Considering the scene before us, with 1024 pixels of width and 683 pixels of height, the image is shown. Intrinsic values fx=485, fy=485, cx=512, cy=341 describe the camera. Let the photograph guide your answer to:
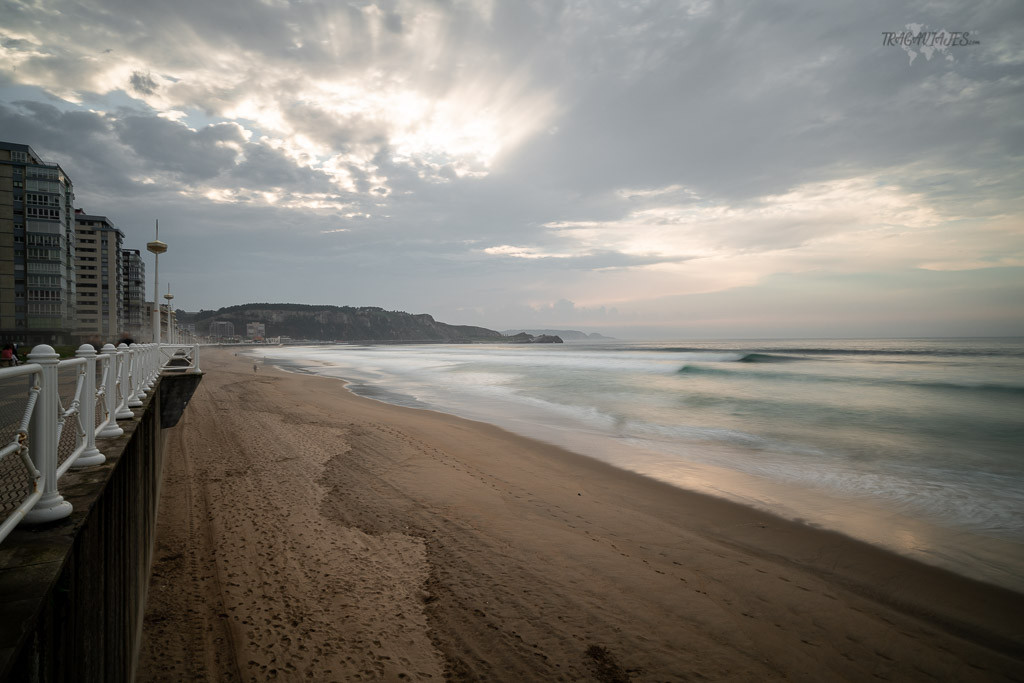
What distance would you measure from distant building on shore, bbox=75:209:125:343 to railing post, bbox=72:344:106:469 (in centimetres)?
9841

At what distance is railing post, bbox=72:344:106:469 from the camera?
10.6 feet

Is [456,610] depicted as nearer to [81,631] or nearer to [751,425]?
[81,631]

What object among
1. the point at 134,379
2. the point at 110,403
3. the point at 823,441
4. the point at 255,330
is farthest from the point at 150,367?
the point at 255,330

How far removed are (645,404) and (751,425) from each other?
5.21m

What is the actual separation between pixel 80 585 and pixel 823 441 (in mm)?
16670

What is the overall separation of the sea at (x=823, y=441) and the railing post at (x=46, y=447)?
28.3 feet

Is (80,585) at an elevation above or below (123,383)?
below

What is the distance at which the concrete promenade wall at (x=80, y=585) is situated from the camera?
166 cm

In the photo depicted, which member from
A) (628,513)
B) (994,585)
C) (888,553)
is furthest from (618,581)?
(994,585)

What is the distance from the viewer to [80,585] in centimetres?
227

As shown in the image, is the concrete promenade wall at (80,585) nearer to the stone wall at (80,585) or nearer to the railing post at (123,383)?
the stone wall at (80,585)

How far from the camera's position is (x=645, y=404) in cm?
2122

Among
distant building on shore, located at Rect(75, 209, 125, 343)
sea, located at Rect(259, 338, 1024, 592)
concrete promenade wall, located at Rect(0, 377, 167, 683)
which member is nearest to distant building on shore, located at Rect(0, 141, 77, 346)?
distant building on shore, located at Rect(75, 209, 125, 343)

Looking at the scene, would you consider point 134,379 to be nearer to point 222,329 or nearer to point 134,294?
point 134,294
